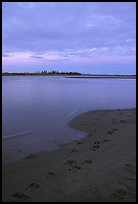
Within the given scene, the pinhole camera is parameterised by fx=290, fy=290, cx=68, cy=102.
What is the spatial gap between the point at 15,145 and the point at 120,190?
4.82 m

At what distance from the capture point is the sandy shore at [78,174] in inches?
189

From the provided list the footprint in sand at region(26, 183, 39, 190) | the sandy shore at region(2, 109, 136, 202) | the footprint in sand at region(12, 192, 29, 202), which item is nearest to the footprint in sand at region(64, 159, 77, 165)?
the sandy shore at region(2, 109, 136, 202)

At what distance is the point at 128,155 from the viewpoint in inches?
277

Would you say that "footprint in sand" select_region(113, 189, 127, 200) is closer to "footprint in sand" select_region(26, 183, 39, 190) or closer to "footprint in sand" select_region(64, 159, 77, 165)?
"footprint in sand" select_region(26, 183, 39, 190)

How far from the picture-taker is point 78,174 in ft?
19.0

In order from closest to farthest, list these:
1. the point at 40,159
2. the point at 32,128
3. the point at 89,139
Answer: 1. the point at 40,159
2. the point at 89,139
3. the point at 32,128

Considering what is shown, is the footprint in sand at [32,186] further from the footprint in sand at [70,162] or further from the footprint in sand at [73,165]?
the footprint in sand at [70,162]

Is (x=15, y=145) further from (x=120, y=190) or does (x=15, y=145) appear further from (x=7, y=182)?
(x=120, y=190)

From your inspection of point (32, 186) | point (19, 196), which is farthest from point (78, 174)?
point (19, 196)

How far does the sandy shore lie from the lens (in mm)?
4789

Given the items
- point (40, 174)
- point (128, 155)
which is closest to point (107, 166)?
point (128, 155)

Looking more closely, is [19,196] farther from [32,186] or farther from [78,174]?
[78,174]

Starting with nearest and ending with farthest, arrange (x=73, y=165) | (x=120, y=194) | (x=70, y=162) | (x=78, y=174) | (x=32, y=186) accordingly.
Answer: (x=120, y=194) → (x=32, y=186) → (x=78, y=174) → (x=73, y=165) → (x=70, y=162)

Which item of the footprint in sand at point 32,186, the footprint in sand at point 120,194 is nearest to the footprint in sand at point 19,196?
the footprint in sand at point 32,186
